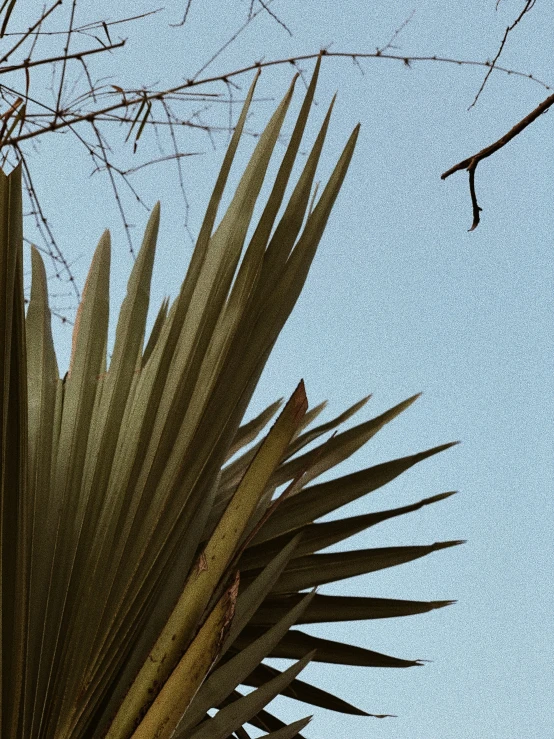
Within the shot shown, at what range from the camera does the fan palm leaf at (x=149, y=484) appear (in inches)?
23.2

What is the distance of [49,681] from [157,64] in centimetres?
141

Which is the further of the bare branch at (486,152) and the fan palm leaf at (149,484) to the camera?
the bare branch at (486,152)

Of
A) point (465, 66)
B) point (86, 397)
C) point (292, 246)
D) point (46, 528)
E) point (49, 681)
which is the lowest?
point (49, 681)

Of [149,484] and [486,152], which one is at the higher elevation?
[486,152]

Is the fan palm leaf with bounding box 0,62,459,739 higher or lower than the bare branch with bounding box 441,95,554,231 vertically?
lower

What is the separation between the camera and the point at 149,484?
2.31ft

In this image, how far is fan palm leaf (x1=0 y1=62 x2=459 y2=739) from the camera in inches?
23.2

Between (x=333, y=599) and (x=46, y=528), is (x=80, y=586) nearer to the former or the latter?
(x=46, y=528)

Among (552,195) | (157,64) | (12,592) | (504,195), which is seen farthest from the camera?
(504,195)

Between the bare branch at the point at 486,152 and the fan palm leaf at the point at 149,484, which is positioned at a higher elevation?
the bare branch at the point at 486,152

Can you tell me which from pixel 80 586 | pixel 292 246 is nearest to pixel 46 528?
pixel 80 586

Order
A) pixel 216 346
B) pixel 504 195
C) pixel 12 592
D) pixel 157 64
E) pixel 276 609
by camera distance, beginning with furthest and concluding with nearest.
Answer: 1. pixel 504 195
2. pixel 157 64
3. pixel 276 609
4. pixel 216 346
5. pixel 12 592

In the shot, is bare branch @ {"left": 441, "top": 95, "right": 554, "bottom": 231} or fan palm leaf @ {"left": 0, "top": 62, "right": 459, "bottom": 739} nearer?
fan palm leaf @ {"left": 0, "top": 62, "right": 459, "bottom": 739}

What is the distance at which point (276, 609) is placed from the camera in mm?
986
